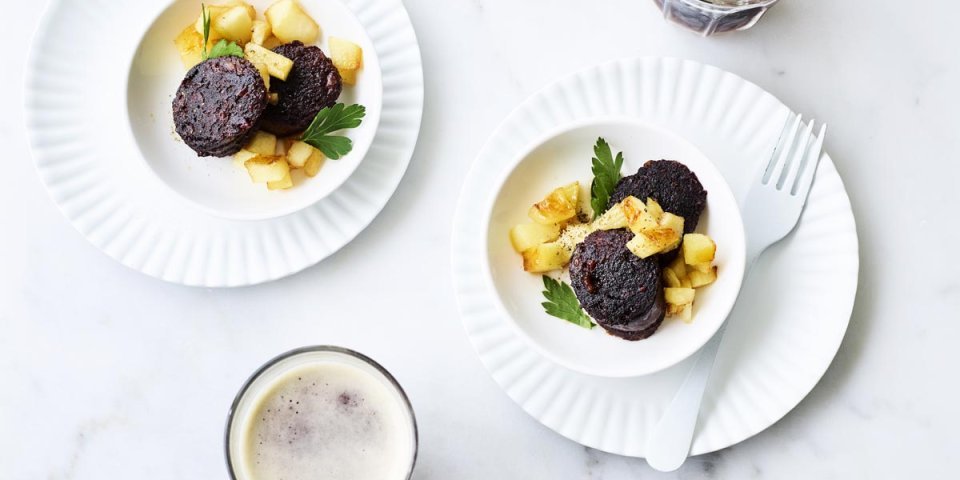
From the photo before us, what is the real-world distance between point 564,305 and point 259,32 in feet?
3.25

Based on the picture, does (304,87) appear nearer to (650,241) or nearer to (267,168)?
(267,168)

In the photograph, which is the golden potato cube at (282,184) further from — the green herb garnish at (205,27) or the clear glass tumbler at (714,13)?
the clear glass tumbler at (714,13)

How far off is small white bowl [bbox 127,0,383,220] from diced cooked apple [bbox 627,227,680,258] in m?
0.68

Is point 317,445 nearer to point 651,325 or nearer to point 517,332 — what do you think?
point 517,332

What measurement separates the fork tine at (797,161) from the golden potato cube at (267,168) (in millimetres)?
1204

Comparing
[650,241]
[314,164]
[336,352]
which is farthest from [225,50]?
[650,241]

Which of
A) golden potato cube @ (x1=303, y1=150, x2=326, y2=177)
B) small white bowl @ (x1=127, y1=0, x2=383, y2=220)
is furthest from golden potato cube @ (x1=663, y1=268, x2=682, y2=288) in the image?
golden potato cube @ (x1=303, y1=150, x2=326, y2=177)

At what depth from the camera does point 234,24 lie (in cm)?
221

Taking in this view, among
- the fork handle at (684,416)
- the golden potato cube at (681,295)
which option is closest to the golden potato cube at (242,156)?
the golden potato cube at (681,295)

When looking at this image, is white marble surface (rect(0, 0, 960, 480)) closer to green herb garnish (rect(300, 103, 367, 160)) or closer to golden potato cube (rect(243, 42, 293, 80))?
green herb garnish (rect(300, 103, 367, 160))

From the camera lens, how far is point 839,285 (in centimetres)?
223

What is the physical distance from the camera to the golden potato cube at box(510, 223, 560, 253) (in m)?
2.18

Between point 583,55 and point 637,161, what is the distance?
368 millimetres

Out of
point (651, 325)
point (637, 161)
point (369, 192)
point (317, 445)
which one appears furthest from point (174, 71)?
point (651, 325)
